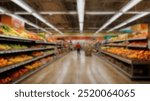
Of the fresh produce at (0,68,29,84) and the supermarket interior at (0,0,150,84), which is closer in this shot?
the fresh produce at (0,68,29,84)

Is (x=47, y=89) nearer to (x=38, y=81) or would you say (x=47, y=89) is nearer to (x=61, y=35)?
(x=38, y=81)

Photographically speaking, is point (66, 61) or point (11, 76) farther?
point (66, 61)

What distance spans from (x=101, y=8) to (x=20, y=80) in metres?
7.23

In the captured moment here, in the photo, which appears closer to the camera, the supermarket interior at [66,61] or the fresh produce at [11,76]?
the fresh produce at [11,76]

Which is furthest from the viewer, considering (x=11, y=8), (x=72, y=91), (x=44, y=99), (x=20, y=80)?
(x=11, y=8)

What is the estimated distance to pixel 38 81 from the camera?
5.60 meters

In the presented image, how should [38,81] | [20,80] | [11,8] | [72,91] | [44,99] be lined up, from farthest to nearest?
[11,8] → [38,81] → [20,80] → [72,91] → [44,99]

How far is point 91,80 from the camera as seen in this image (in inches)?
228

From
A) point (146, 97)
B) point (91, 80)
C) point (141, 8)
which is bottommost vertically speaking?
point (91, 80)

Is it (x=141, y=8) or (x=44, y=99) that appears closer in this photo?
(x=44, y=99)

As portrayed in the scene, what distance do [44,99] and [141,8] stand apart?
9755 mm

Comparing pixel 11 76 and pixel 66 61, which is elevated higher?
pixel 11 76

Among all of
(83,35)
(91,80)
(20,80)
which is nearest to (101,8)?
(91,80)

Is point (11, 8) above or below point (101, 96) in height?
above
